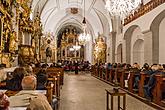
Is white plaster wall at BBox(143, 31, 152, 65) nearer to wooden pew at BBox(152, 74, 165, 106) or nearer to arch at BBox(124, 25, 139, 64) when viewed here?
arch at BBox(124, 25, 139, 64)

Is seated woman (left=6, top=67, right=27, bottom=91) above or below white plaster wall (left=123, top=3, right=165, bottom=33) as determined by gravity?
below

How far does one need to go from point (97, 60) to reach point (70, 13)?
610 centimetres

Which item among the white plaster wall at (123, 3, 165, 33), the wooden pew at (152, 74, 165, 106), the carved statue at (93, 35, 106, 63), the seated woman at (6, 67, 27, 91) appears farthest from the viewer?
the carved statue at (93, 35, 106, 63)

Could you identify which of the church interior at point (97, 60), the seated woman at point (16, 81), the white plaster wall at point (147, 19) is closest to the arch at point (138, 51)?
the church interior at point (97, 60)

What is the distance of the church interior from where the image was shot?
5.80m

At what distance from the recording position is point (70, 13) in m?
32.1

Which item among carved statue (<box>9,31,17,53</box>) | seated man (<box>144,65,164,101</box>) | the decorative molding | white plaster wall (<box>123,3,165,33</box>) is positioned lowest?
seated man (<box>144,65,164,101</box>)

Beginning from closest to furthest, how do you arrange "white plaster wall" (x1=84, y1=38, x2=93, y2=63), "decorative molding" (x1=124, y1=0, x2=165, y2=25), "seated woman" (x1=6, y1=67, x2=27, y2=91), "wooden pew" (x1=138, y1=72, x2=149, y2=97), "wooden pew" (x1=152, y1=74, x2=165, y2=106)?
1. "seated woman" (x1=6, y1=67, x2=27, y2=91)
2. "wooden pew" (x1=152, y1=74, x2=165, y2=106)
3. "wooden pew" (x1=138, y1=72, x2=149, y2=97)
4. "decorative molding" (x1=124, y1=0, x2=165, y2=25)
5. "white plaster wall" (x1=84, y1=38, x2=93, y2=63)

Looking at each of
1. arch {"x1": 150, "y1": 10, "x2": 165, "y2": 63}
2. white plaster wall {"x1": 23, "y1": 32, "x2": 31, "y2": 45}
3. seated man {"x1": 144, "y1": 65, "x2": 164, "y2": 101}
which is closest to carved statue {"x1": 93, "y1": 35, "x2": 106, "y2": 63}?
white plaster wall {"x1": 23, "y1": 32, "x2": 31, "y2": 45}

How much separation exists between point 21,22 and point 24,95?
11372mm

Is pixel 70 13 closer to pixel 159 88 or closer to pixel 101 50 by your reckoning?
pixel 101 50

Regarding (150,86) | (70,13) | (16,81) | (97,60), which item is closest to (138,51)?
(150,86)

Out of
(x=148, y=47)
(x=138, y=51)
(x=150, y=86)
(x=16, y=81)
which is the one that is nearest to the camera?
(x=16, y=81)

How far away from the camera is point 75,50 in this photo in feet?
140
